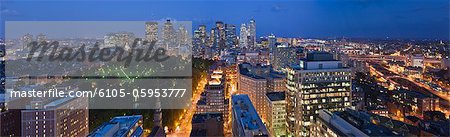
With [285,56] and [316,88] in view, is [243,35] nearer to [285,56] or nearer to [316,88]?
[285,56]

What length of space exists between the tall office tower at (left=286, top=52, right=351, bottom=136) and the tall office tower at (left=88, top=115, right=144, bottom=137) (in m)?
3.31

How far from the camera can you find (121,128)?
19.1 feet

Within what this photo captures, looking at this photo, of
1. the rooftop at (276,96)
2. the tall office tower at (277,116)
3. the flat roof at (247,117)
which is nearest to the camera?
the flat roof at (247,117)

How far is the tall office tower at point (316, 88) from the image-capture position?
23.2 feet

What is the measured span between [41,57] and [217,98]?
588 centimetres

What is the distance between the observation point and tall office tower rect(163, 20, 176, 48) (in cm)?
2245

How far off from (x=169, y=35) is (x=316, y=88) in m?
18.0

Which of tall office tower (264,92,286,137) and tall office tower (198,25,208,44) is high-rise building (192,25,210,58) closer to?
tall office tower (198,25,208,44)

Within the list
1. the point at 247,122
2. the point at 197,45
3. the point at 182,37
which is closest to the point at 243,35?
the point at 197,45

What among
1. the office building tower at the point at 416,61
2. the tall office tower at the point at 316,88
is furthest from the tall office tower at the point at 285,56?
the tall office tower at the point at 316,88

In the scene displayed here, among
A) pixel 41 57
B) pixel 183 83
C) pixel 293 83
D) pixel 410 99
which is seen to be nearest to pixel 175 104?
pixel 183 83

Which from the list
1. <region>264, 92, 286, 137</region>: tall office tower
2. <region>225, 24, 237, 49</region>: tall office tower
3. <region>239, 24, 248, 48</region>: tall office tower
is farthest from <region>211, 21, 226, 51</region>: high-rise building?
<region>264, 92, 286, 137</region>: tall office tower

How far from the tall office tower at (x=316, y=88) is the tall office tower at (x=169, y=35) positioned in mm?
15826

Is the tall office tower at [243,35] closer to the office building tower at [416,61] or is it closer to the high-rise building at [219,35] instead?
the high-rise building at [219,35]
